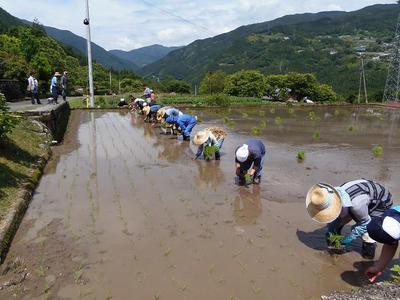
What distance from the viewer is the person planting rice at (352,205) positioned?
5.02 m

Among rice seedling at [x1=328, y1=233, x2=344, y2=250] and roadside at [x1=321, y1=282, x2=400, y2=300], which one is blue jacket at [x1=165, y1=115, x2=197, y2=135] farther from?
roadside at [x1=321, y1=282, x2=400, y2=300]

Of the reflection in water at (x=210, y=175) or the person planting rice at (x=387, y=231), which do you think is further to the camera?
the reflection in water at (x=210, y=175)

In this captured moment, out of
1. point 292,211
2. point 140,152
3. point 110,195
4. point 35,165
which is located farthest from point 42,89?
point 292,211

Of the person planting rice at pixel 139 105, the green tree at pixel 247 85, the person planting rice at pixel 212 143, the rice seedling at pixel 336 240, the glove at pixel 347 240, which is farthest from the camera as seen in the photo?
the green tree at pixel 247 85

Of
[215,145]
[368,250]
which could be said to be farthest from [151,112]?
[368,250]

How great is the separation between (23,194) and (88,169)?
2.89 m

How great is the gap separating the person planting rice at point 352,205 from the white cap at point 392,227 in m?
0.77

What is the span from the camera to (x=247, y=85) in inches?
1751

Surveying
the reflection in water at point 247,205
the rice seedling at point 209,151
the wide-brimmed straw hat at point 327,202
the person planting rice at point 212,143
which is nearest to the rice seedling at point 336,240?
the wide-brimmed straw hat at point 327,202

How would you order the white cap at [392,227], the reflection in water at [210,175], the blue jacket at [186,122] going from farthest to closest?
the blue jacket at [186,122]
the reflection in water at [210,175]
the white cap at [392,227]

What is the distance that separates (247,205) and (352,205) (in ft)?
8.32

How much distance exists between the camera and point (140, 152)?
12.0 metres

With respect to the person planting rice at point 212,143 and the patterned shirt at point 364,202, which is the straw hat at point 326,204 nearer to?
the patterned shirt at point 364,202

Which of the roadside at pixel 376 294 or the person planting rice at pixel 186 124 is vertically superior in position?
the person planting rice at pixel 186 124
